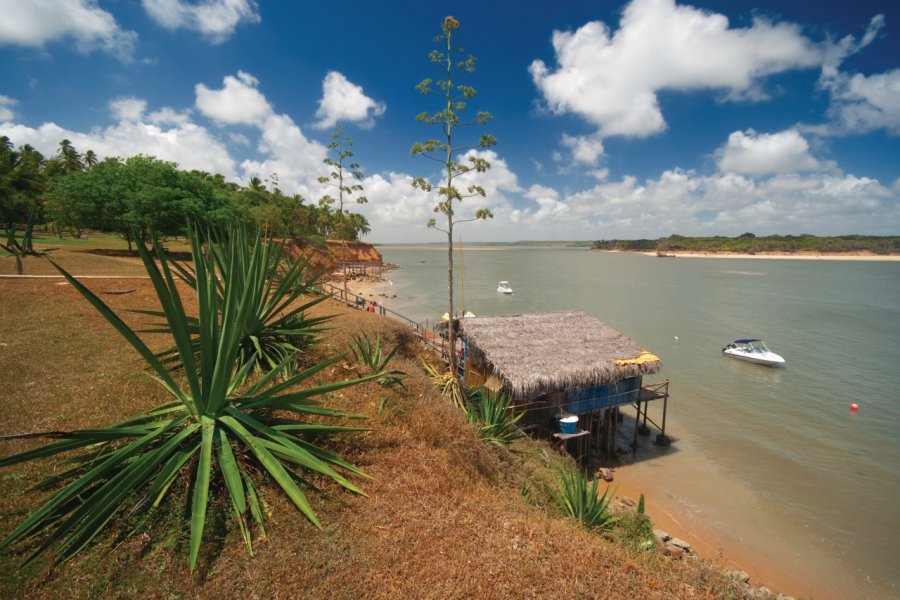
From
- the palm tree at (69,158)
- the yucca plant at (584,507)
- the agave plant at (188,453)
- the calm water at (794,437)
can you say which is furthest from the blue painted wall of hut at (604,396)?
the palm tree at (69,158)

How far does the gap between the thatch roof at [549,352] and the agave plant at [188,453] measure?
774cm

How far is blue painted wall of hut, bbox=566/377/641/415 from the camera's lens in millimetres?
12758

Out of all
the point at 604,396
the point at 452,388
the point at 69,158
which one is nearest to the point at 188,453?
the point at 452,388

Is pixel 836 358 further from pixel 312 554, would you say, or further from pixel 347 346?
pixel 312 554

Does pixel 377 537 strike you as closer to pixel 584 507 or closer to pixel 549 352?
pixel 584 507

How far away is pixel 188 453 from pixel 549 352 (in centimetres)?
1087

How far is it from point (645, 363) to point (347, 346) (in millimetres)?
9943

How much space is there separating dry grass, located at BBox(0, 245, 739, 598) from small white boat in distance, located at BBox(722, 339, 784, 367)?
23245 millimetres

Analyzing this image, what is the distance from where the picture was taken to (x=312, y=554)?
12.7ft

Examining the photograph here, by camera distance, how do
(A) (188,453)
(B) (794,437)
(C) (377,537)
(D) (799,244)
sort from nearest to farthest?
(A) (188,453) < (C) (377,537) < (B) (794,437) < (D) (799,244)

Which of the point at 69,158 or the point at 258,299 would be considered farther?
the point at 69,158

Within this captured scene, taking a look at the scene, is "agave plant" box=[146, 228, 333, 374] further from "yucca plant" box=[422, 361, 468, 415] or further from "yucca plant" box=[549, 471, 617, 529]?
"yucca plant" box=[549, 471, 617, 529]

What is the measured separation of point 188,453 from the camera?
3.84 metres

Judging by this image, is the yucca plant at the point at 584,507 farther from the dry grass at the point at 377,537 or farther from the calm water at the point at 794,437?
the calm water at the point at 794,437
